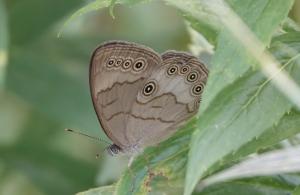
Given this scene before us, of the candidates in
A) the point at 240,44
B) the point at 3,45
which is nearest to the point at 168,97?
the point at 240,44

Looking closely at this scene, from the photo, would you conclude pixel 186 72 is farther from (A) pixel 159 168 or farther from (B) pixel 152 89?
(A) pixel 159 168

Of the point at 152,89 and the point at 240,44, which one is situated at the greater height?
the point at 152,89

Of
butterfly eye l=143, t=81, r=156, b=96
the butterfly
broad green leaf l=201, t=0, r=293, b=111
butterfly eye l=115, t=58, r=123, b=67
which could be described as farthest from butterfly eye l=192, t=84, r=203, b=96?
broad green leaf l=201, t=0, r=293, b=111

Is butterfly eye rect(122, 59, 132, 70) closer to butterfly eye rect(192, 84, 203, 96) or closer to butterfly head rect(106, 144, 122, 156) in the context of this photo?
butterfly eye rect(192, 84, 203, 96)

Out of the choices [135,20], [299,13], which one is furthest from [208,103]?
[135,20]

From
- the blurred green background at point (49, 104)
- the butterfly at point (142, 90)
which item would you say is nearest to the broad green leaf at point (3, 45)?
the blurred green background at point (49, 104)

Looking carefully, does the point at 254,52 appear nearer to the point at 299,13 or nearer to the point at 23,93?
the point at 299,13
